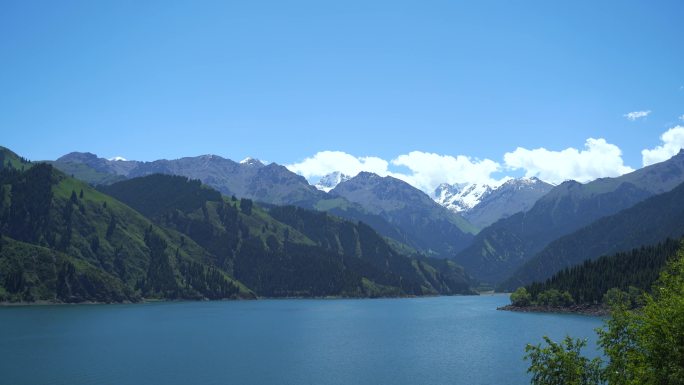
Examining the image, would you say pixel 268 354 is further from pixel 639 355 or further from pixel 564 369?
pixel 639 355

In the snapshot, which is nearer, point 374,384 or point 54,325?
point 374,384

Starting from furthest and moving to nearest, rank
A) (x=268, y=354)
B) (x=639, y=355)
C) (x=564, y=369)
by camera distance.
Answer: (x=268, y=354)
(x=564, y=369)
(x=639, y=355)

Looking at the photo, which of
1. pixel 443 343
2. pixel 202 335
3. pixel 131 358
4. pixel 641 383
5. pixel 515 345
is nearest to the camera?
pixel 641 383

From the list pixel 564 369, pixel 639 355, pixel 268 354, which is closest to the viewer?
pixel 639 355

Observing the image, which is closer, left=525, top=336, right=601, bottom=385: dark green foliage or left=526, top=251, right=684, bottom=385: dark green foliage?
left=526, top=251, right=684, bottom=385: dark green foliage

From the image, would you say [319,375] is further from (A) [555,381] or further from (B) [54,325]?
(B) [54,325]

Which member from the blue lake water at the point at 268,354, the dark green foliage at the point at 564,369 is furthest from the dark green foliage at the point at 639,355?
the blue lake water at the point at 268,354

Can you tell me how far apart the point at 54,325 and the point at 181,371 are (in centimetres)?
10932

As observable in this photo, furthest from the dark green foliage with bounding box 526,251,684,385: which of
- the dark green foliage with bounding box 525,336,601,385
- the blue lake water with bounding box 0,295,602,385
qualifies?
Result: the blue lake water with bounding box 0,295,602,385

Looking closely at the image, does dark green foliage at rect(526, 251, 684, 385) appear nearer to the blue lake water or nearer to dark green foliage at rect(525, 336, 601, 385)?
dark green foliage at rect(525, 336, 601, 385)

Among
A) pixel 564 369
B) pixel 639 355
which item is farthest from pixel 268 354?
pixel 639 355

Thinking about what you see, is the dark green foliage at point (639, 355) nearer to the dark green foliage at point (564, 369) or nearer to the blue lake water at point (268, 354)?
the dark green foliage at point (564, 369)

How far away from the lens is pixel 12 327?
187 m

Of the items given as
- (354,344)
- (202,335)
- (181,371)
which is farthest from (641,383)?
(202,335)
